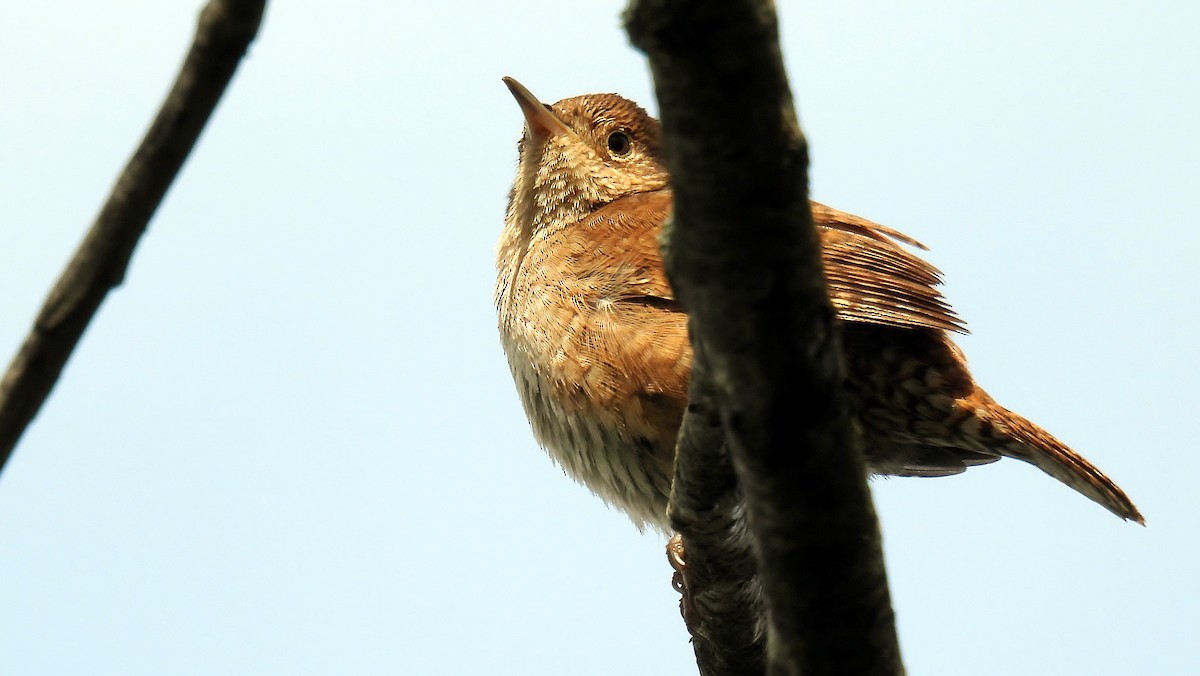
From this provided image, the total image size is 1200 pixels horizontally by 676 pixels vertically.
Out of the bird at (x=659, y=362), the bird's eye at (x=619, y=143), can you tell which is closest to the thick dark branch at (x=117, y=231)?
the bird at (x=659, y=362)

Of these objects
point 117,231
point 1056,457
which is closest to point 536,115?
point 1056,457

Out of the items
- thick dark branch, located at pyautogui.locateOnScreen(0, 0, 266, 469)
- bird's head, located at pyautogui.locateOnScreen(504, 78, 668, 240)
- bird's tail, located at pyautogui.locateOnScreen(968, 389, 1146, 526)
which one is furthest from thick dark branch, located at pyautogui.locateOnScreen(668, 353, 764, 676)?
bird's head, located at pyautogui.locateOnScreen(504, 78, 668, 240)

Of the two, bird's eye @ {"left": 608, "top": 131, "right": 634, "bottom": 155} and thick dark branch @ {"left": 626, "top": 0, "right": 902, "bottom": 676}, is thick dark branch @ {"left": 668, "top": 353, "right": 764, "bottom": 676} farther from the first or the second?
bird's eye @ {"left": 608, "top": 131, "right": 634, "bottom": 155}

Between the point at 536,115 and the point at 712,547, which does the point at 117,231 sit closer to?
the point at 712,547

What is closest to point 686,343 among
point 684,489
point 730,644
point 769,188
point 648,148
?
point 730,644

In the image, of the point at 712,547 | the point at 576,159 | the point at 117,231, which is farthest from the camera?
the point at 576,159

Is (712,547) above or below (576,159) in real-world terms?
below

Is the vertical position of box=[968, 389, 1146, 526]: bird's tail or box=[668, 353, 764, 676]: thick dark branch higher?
box=[968, 389, 1146, 526]: bird's tail
